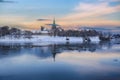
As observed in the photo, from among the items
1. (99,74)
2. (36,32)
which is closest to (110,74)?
(99,74)

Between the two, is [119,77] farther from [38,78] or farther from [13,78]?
[13,78]

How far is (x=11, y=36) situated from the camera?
43.5 metres

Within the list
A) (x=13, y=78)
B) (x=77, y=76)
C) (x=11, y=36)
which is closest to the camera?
(x=13, y=78)

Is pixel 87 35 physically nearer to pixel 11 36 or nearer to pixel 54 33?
pixel 54 33

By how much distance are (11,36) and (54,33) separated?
9.82 m

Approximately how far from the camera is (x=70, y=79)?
6.26 metres

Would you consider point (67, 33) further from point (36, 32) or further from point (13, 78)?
point (13, 78)

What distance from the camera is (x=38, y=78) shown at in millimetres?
6250

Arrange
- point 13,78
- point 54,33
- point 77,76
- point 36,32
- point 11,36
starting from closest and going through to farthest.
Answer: point 13,78 < point 77,76 < point 11,36 < point 54,33 < point 36,32

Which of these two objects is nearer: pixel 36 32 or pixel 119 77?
pixel 119 77

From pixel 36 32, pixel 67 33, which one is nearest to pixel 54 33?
pixel 67 33

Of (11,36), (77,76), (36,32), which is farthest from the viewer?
(36,32)

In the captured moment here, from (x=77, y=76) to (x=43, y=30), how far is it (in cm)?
5162

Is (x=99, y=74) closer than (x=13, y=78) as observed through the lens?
No
